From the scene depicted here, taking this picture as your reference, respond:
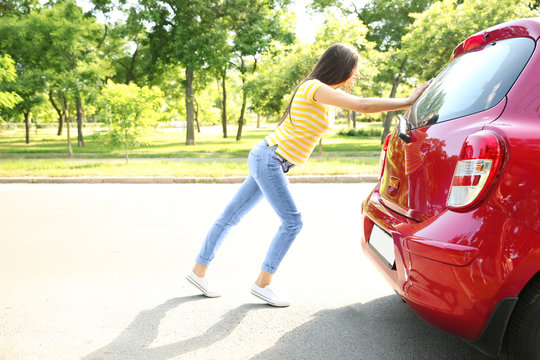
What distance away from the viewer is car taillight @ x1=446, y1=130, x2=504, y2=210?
1.88m

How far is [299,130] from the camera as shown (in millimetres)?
2906

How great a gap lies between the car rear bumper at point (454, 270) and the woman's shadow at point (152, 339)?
3.80ft

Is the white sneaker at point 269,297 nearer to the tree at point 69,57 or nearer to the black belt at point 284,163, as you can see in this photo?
the black belt at point 284,163

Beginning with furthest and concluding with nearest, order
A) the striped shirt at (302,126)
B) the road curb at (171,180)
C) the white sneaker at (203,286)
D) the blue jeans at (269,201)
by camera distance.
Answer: the road curb at (171,180)
the white sneaker at (203,286)
the blue jeans at (269,201)
the striped shirt at (302,126)

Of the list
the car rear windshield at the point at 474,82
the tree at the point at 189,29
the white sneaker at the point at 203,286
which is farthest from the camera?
the tree at the point at 189,29

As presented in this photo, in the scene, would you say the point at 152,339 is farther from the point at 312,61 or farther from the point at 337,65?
the point at 312,61

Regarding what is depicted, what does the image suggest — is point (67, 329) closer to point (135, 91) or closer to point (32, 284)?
point (32, 284)

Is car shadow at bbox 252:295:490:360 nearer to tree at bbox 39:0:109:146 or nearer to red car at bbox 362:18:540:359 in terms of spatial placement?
red car at bbox 362:18:540:359

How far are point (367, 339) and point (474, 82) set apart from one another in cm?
152

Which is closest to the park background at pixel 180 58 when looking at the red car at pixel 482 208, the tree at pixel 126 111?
the tree at pixel 126 111

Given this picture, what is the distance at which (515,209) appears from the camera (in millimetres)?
1820

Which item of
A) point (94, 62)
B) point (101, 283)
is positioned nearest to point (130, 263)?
point (101, 283)

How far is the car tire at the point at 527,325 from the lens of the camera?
181cm

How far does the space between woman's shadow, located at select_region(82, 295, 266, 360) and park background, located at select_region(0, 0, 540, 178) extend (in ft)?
4.64
